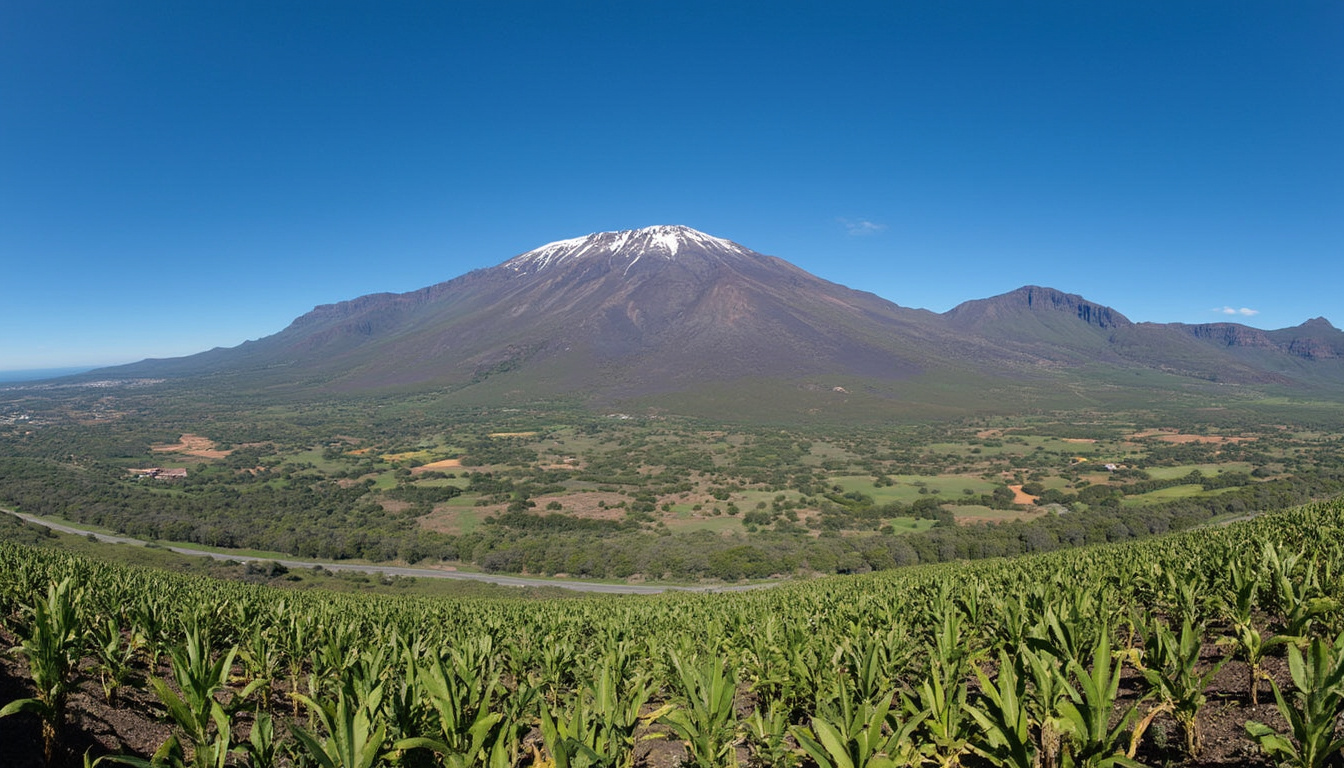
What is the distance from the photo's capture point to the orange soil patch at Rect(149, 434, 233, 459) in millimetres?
119188

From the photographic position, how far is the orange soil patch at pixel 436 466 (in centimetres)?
10179

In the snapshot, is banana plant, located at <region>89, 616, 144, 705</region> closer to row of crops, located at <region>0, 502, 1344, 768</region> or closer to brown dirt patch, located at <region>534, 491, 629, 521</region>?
row of crops, located at <region>0, 502, 1344, 768</region>

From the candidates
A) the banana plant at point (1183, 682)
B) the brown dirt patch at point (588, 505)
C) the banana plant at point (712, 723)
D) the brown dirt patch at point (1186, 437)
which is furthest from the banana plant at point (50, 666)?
the brown dirt patch at point (1186, 437)

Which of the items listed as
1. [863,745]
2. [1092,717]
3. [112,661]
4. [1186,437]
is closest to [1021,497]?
[1092,717]

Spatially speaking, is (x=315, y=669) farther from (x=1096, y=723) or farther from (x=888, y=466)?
(x=888, y=466)

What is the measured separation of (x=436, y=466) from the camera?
106m

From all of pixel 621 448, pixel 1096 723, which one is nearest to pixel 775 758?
pixel 1096 723

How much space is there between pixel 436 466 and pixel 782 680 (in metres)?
112

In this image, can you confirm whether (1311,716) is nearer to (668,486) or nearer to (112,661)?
(112,661)

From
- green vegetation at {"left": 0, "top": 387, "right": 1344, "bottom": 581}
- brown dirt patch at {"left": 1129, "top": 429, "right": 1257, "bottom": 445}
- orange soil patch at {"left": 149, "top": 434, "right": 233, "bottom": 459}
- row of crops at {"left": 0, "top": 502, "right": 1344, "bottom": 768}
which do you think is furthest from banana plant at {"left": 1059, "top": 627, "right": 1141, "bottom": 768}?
brown dirt patch at {"left": 1129, "top": 429, "right": 1257, "bottom": 445}

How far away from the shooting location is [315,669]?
20.8 feet

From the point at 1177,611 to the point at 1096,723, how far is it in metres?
5.50

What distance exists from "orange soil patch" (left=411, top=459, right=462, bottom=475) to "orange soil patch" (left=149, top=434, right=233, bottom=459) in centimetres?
4989

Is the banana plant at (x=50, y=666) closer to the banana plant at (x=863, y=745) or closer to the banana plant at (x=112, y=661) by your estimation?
the banana plant at (x=112, y=661)
